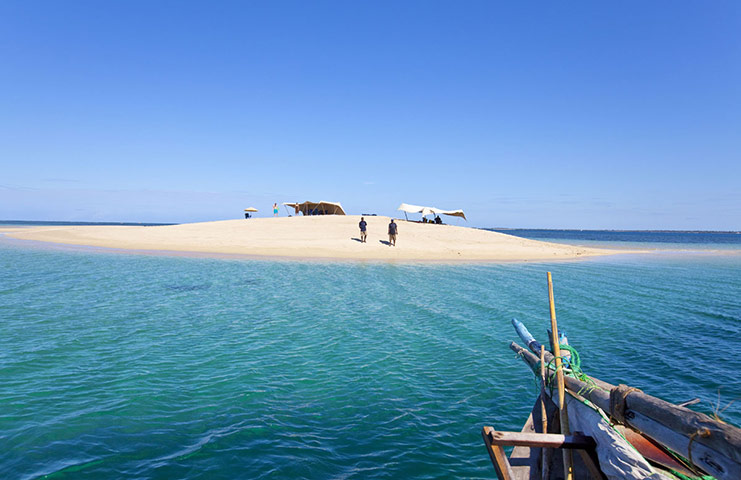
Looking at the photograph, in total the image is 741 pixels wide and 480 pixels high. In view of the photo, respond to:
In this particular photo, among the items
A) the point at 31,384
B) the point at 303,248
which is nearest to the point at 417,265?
the point at 303,248

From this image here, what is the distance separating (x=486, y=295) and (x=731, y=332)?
9.09 metres

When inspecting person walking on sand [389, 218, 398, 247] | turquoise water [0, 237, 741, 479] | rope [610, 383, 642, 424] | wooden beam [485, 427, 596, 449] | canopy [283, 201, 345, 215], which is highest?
canopy [283, 201, 345, 215]

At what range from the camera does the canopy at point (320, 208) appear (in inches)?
2323

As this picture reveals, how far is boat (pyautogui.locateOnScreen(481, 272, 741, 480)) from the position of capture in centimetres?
303

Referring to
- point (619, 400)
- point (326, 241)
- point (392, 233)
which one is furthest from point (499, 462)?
point (326, 241)

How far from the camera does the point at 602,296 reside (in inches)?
817

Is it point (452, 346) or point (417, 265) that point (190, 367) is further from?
point (417, 265)

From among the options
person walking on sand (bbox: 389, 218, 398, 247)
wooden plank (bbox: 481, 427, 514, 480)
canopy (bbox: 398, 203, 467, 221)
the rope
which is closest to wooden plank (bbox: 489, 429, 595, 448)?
wooden plank (bbox: 481, 427, 514, 480)

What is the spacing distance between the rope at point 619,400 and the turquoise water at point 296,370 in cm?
269

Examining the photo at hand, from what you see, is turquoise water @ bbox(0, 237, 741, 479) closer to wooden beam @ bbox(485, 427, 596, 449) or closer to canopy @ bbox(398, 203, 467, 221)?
wooden beam @ bbox(485, 427, 596, 449)

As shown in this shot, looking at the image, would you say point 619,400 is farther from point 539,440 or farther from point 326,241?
point 326,241

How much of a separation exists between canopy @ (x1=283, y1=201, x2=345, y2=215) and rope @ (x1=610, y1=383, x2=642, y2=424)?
55191 mm

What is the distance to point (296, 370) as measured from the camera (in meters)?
9.67

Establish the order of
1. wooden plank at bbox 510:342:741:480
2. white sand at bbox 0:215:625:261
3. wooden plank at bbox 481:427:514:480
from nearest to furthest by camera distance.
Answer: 1. wooden plank at bbox 510:342:741:480
2. wooden plank at bbox 481:427:514:480
3. white sand at bbox 0:215:625:261
